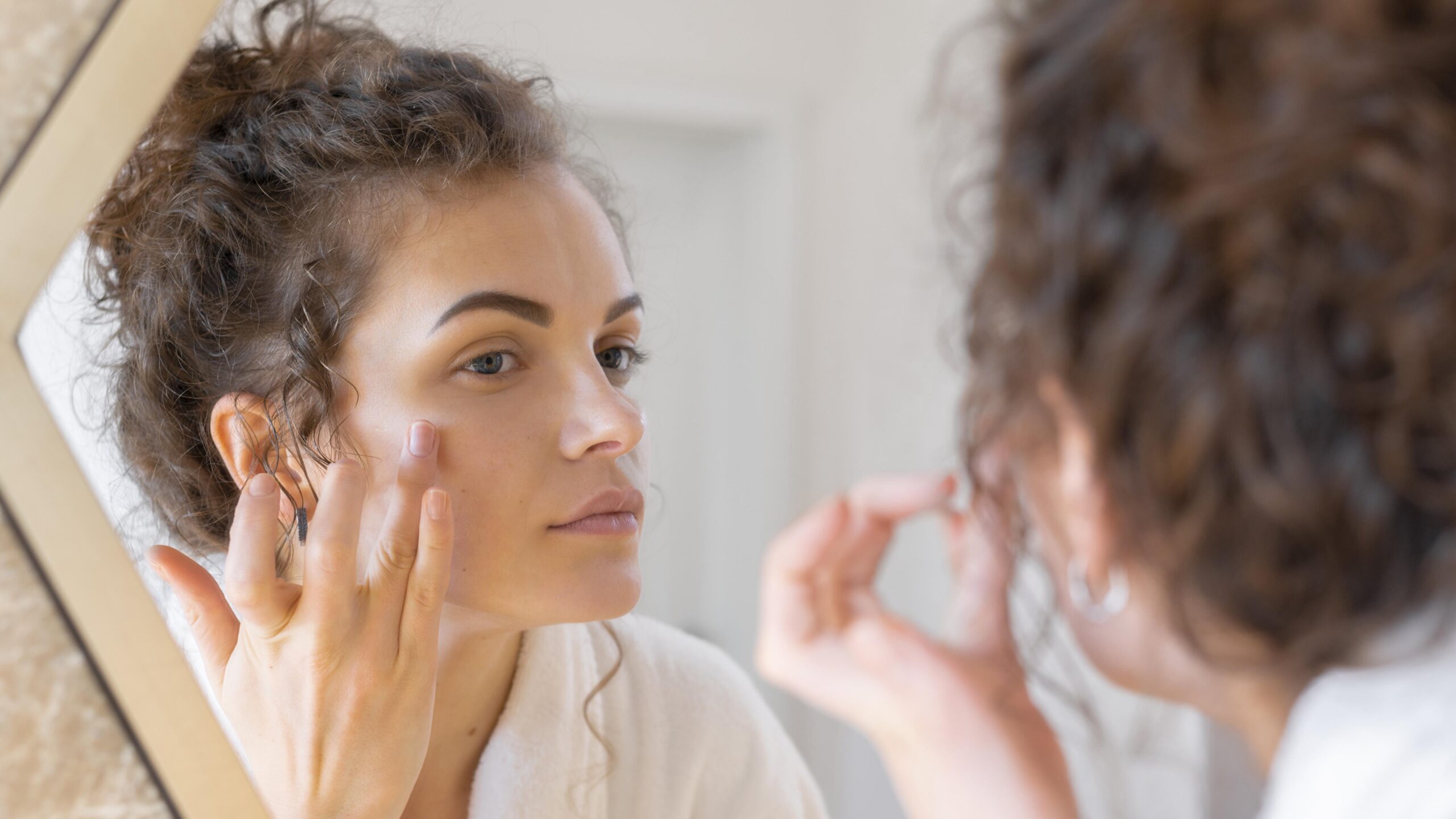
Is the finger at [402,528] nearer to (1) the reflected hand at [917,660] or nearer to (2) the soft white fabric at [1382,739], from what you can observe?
(1) the reflected hand at [917,660]

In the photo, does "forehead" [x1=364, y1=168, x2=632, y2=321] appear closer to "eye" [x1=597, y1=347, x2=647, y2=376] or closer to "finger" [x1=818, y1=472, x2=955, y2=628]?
"eye" [x1=597, y1=347, x2=647, y2=376]

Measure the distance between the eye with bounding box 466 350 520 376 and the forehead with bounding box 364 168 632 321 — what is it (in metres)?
0.02

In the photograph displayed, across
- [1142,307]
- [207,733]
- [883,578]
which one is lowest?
[207,733]

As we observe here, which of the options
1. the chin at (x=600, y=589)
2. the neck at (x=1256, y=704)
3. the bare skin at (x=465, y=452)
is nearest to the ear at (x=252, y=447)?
the bare skin at (x=465, y=452)

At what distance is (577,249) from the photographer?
417 mm

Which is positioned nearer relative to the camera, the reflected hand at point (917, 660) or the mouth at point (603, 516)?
the reflected hand at point (917, 660)

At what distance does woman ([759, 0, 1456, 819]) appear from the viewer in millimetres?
202

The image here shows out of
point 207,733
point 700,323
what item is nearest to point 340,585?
point 207,733

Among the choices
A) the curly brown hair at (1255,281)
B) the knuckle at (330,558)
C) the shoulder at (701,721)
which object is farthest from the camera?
the shoulder at (701,721)

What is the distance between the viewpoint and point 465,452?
1.30ft

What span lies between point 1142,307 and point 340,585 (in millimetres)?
284

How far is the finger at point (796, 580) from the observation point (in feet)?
0.93

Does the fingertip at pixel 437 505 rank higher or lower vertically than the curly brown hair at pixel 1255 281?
lower

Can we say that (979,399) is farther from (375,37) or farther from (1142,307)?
(375,37)
